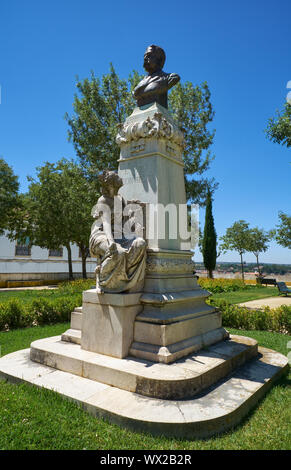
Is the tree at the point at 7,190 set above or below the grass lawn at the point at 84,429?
above

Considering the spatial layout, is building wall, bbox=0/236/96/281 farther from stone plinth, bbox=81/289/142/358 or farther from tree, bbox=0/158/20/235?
stone plinth, bbox=81/289/142/358

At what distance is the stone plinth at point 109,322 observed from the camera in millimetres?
3848

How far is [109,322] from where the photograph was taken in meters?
3.98

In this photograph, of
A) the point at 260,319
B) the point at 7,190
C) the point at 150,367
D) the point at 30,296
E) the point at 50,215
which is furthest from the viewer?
the point at 50,215

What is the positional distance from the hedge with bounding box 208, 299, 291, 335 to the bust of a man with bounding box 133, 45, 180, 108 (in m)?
5.54

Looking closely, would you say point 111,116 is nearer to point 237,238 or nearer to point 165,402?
point 165,402

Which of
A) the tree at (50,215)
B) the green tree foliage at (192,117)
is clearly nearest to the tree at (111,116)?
the green tree foliage at (192,117)

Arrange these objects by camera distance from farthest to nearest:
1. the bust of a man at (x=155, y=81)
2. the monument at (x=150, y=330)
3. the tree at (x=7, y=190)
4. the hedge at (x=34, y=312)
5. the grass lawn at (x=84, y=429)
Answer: the tree at (x=7, y=190)
the hedge at (x=34, y=312)
the bust of a man at (x=155, y=81)
the monument at (x=150, y=330)
the grass lawn at (x=84, y=429)

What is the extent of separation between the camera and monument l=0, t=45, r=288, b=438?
3.05 meters

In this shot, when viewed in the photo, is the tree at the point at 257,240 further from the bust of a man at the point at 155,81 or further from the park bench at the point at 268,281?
the bust of a man at the point at 155,81

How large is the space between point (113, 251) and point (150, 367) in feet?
5.15

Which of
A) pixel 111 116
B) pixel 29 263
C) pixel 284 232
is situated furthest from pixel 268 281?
pixel 29 263

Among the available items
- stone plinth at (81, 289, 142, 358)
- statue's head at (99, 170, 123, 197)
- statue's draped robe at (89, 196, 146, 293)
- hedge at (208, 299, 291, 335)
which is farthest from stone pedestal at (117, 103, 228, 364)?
hedge at (208, 299, 291, 335)
